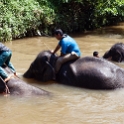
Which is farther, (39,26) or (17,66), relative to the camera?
(39,26)

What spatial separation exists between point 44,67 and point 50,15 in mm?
7088

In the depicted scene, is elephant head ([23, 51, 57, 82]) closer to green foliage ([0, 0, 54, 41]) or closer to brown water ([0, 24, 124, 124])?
brown water ([0, 24, 124, 124])

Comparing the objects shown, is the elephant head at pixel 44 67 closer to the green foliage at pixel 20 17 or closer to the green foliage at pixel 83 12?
the green foliage at pixel 20 17

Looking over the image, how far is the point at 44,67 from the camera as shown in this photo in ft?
30.3

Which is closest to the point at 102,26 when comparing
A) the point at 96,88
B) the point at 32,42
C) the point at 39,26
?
the point at 39,26

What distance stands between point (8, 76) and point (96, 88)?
6.51ft

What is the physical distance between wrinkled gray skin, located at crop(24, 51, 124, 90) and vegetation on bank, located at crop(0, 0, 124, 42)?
470 centimetres

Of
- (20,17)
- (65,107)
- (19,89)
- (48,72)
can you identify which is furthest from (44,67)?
(20,17)

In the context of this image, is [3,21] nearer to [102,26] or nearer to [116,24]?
[102,26]

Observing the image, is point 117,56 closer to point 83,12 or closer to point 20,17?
point 20,17

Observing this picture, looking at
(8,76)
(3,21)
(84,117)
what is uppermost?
(3,21)

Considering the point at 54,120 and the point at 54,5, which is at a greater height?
the point at 54,5

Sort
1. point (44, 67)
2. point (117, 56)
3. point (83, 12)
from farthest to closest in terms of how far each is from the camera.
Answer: point (83, 12) < point (117, 56) < point (44, 67)

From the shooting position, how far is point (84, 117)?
273 inches
